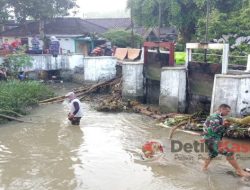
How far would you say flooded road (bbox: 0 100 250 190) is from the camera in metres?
8.38

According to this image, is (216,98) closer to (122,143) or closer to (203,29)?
(122,143)

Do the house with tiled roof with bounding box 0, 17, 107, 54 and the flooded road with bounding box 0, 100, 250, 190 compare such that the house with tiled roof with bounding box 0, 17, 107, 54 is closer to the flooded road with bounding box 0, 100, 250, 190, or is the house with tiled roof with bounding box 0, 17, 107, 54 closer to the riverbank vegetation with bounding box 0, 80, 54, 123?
the riverbank vegetation with bounding box 0, 80, 54, 123

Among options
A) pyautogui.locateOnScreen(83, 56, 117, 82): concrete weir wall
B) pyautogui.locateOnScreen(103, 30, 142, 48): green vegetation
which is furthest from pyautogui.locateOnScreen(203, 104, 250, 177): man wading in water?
pyautogui.locateOnScreen(103, 30, 142, 48): green vegetation

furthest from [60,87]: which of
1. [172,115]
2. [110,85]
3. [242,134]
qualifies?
[242,134]

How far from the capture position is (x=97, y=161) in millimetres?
9984

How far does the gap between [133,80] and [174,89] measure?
342 centimetres

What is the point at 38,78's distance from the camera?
82.0ft

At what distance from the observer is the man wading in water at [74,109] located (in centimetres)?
1285

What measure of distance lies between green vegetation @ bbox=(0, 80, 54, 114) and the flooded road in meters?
1.25

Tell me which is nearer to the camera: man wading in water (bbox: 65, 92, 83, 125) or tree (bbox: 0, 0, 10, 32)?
man wading in water (bbox: 65, 92, 83, 125)

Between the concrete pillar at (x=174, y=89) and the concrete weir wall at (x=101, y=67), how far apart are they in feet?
23.8

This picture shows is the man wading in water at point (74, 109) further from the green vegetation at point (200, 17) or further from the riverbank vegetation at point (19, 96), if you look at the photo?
the green vegetation at point (200, 17)

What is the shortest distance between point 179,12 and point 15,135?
50.8 ft

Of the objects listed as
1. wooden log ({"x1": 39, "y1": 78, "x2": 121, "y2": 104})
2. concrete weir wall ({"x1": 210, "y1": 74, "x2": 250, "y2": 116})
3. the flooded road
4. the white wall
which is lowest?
the flooded road
